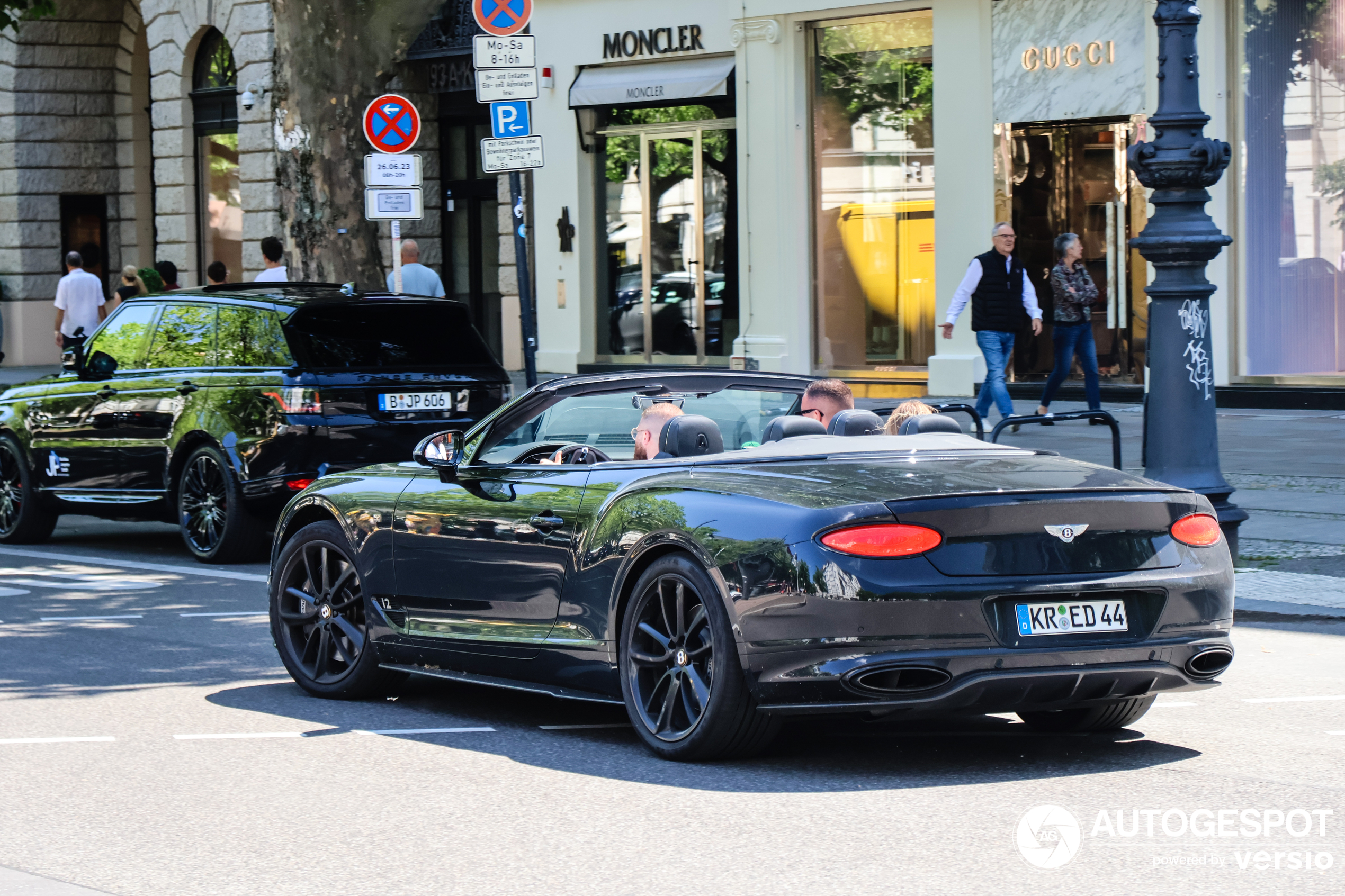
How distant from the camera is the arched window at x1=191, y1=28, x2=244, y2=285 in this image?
30.2 metres

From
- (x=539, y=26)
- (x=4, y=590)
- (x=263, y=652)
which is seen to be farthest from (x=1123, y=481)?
(x=539, y=26)

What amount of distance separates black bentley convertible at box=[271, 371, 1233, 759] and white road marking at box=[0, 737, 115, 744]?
115 cm

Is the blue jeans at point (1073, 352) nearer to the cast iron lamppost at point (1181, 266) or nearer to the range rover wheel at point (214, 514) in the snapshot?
the cast iron lamppost at point (1181, 266)

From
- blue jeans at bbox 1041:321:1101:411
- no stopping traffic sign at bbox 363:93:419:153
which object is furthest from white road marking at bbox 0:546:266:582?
blue jeans at bbox 1041:321:1101:411

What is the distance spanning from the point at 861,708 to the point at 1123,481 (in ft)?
3.78

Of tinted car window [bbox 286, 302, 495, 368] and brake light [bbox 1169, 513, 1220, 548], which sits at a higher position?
tinted car window [bbox 286, 302, 495, 368]

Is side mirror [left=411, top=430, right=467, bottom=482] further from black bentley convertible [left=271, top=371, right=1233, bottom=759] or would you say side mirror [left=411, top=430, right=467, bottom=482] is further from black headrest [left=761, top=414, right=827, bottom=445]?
black headrest [left=761, top=414, right=827, bottom=445]

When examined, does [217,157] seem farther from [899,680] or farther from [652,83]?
[899,680]

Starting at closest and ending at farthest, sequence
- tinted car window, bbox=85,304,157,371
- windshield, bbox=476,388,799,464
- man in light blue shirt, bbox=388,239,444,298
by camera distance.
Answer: windshield, bbox=476,388,799,464 < tinted car window, bbox=85,304,157,371 < man in light blue shirt, bbox=388,239,444,298

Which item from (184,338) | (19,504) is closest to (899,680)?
(184,338)

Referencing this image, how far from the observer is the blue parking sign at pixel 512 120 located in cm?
1481

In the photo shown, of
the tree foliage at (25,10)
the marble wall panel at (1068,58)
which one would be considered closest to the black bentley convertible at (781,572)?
the marble wall panel at (1068,58)

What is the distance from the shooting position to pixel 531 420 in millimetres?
7207

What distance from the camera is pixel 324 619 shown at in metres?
7.76
